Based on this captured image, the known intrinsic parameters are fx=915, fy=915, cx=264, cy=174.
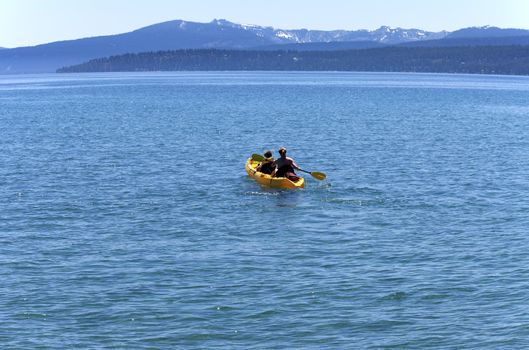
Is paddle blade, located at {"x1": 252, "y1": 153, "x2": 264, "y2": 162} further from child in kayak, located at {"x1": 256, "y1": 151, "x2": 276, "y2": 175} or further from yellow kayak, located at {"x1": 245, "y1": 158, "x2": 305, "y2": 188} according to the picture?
child in kayak, located at {"x1": 256, "y1": 151, "x2": 276, "y2": 175}

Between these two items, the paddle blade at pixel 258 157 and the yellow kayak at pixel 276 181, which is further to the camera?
the paddle blade at pixel 258 157

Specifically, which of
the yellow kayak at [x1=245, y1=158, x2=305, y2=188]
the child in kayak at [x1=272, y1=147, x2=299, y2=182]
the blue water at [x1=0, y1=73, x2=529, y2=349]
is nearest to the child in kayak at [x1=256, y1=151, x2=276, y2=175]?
the yellow kayak at [x1=245, y1=158, x2=305, y2=188]

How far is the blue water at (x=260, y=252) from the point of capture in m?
22.7

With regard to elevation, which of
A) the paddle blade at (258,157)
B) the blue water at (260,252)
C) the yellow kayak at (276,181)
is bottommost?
the blue water at (260,252)

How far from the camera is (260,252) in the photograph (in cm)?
3048

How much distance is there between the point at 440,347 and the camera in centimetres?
2150

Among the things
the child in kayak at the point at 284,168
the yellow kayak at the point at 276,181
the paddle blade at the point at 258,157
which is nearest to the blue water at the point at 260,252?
the yellow kayak at the point at 276,181

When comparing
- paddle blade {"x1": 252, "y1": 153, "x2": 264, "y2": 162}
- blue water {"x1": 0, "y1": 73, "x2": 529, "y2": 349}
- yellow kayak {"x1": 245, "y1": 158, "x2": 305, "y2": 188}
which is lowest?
blue water {"x1": 0, "y1": 73, "x2": 529, "y2": 349}

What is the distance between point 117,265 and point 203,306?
5.10 m

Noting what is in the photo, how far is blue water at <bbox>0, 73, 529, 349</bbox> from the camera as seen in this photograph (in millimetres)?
22719

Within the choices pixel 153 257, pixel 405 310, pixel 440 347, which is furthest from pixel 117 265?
pixel 440 347

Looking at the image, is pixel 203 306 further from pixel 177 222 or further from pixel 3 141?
pixel 3 141

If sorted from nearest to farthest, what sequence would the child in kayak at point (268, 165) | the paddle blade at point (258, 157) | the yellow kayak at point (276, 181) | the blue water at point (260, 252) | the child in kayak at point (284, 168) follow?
the blue water at point (260, 252) → the yellow kayak at point (276, 181) → the child in kayak at point (284, 168) → the child in kayak at point (268, 165) → the paddle blade at point (258, 157)

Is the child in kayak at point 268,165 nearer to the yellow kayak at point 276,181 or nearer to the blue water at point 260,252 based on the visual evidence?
the yellow kayak at point 276,181
